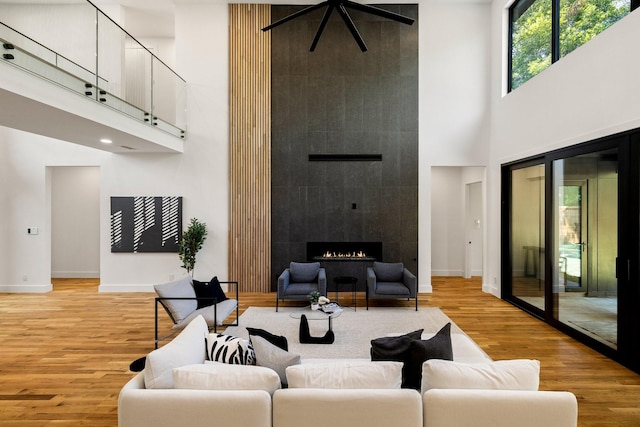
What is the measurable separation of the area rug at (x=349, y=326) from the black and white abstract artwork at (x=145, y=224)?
2767 mm

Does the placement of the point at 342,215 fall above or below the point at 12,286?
above

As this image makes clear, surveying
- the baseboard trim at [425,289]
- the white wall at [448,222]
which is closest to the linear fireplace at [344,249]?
the baseboard trim at [425,289]

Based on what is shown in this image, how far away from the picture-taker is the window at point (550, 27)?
4.78m

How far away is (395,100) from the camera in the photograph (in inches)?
320

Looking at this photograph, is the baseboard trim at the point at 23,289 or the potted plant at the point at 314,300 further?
the baseboard trim at the point at 23,289

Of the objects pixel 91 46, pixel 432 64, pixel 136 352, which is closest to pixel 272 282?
pixel 136 352

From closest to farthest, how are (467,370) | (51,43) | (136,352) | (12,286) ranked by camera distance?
(467,370) → (51,43) → (136,352) → (12,286)

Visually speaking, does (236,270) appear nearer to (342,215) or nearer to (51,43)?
(342,215)


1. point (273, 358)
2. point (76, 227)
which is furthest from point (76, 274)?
point (273, 358)

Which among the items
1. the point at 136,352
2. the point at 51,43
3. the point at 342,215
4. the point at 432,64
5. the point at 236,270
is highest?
the point at 432,64

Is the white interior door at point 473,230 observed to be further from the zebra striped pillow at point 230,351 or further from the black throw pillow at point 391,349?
the zebra striped pillow at point 230,351

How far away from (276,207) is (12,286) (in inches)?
225

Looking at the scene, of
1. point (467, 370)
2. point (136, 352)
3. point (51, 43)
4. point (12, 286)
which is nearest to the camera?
point (467, 370)

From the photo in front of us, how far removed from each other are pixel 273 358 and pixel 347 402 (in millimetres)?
600
